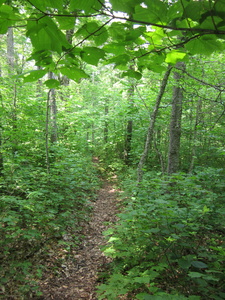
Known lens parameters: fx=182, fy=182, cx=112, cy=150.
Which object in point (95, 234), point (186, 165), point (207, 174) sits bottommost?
point (95, 234)

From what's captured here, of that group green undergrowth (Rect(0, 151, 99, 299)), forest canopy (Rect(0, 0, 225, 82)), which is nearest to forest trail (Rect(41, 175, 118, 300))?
green undergrowth (Rect(0, 151, 99, 299))

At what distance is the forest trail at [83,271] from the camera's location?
280 cm

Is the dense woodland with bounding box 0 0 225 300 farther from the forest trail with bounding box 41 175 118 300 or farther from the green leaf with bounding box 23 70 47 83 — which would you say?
the forest trail with bounding box 41 175 118 300

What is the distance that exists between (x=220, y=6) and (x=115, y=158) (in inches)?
456

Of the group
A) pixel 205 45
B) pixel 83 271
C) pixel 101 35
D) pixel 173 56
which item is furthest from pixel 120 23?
pixel 83 271

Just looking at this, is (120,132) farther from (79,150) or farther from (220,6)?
(220,6)

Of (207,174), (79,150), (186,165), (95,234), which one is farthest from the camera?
(79,150)

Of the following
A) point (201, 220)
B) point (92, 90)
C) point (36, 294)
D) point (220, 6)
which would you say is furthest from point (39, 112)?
point (92, 90)

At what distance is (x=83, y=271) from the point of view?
338 centimetres

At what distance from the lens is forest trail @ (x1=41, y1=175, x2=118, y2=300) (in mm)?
2803

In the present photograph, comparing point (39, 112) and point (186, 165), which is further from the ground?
point (39, 112)

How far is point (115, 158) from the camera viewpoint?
40.7 feet

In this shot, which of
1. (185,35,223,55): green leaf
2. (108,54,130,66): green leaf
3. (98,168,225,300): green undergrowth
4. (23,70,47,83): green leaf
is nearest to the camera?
(185,35,223,55): green leaf

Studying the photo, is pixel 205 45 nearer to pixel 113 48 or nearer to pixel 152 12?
pixel 152 12
